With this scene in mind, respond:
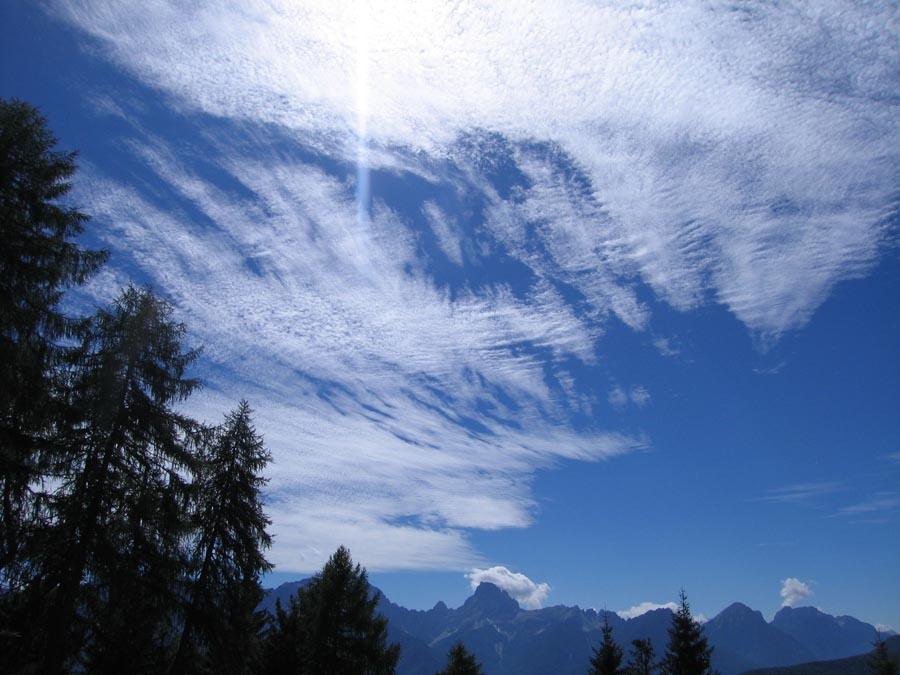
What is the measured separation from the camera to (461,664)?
27.2m

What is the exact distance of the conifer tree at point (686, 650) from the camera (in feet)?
81.5

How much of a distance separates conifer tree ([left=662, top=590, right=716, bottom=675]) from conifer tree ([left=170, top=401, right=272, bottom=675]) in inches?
766

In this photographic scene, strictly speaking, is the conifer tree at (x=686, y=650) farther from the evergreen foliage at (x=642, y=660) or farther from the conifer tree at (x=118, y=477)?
the conifer tree at (x=118, y=477)

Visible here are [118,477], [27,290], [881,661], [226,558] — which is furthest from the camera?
[881,661]

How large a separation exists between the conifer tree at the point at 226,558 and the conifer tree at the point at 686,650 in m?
19.5

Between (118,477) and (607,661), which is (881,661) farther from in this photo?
(118,477)

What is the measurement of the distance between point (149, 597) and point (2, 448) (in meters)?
5.47

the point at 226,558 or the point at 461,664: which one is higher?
the point at 226,558

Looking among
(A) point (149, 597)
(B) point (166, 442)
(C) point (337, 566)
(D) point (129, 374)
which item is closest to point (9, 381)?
(D) point (129, 374)

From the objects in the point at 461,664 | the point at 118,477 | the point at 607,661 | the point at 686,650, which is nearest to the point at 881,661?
the point at 686,650

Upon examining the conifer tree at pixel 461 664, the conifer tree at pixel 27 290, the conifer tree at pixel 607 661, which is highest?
the conifer tree at pixel 27 290

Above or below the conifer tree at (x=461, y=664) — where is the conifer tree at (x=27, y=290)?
above

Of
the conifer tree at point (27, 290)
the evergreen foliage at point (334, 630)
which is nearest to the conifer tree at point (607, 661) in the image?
the evergreen foliage at point (334, 630)

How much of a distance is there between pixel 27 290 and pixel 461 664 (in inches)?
1001
